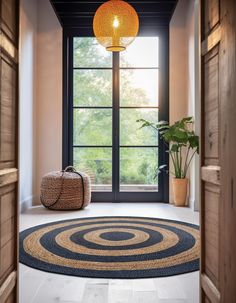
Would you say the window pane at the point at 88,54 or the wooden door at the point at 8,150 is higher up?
the window pane at the point at 88,54

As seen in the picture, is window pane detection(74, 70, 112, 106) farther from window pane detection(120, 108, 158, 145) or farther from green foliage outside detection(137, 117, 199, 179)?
green foliage outside detection(137, 117, 199, 179)

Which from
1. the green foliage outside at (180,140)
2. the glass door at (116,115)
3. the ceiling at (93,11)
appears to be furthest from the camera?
the glass door at (116,115)

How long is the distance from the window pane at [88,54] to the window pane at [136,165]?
1.35m

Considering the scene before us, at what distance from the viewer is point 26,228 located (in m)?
3.61

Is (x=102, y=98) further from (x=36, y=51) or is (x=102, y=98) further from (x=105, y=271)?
(x=105, y=271)

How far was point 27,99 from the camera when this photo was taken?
4.91 metres

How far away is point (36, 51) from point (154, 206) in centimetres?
277

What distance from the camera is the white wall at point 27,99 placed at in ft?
15.2

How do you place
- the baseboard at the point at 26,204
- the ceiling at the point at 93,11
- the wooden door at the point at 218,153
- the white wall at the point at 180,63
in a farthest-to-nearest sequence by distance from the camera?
1. the white wall at the point at 180,63
2. the ceiling at the point at 93,11
3. the baseboard at the point at 26,204
4. the wooden door at the point at 218,153

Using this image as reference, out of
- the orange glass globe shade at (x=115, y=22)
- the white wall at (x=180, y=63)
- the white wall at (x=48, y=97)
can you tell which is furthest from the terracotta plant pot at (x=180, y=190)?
the orange glass globe shade at (x=115, y=22)

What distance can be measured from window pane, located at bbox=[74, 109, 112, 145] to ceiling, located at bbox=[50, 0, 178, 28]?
4.19ft

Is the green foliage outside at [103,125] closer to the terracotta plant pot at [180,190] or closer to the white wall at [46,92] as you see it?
the white wall at [46,92]

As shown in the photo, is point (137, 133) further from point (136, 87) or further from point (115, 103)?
point (136, 87)

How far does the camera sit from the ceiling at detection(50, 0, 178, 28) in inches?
196
